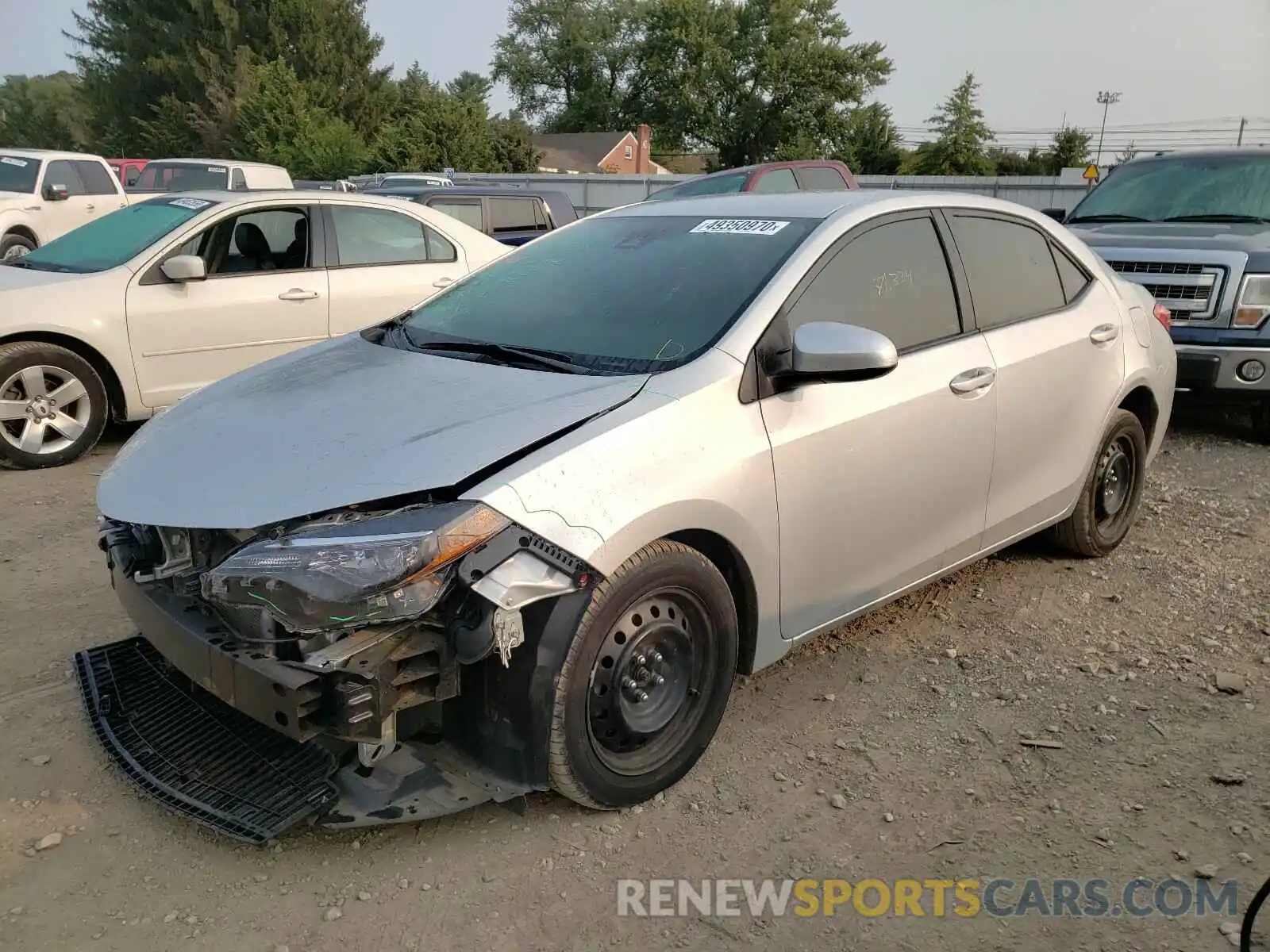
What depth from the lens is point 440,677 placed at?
8.22ft

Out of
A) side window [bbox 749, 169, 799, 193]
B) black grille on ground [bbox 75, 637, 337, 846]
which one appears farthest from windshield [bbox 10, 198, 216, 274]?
side window [bbox 749, 169, 799, 193]

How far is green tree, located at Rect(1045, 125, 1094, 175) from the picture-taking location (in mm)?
55594

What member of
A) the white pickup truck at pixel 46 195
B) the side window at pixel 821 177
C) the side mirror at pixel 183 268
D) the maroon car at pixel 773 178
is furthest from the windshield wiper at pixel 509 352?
the white pickup truck at pixel 46 195

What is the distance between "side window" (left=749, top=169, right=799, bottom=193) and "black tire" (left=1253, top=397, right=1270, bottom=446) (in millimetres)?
6418

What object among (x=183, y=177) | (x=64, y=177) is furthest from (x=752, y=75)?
(x=64, y=177)

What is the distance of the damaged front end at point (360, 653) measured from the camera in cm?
238

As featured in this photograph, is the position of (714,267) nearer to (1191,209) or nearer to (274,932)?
(274,932)

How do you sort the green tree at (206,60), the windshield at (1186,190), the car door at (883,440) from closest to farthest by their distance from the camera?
the car door at (883,440)
the windshield at (1186,190)
the green tree at (206,60)

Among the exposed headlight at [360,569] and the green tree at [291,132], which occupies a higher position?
the green tree at [291,132]

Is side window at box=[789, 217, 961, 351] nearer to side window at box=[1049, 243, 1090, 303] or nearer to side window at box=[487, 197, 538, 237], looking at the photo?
side window at box=[1049, 243, 1090, 303]

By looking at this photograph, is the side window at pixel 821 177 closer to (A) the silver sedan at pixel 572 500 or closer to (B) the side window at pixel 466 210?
(B) the side window at pixel 466 210

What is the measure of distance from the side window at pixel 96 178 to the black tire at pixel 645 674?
609 inches

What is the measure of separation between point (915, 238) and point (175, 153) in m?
53.6

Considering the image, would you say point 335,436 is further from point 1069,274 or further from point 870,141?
point 870,141
